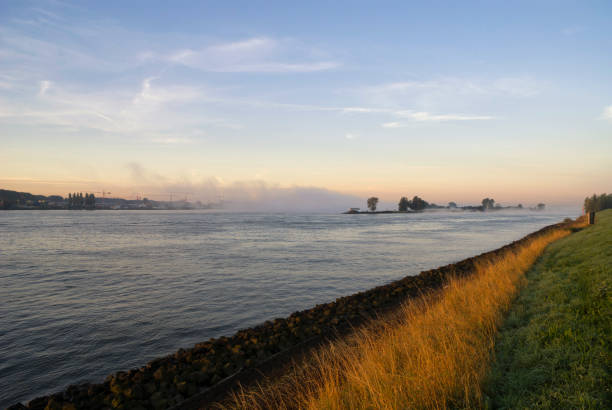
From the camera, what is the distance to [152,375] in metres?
7.36

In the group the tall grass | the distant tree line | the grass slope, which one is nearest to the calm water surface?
the tall grass

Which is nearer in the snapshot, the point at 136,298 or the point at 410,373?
the point at 410,373

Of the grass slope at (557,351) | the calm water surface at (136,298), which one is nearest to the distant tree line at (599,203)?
the calm water surface at (136,298)

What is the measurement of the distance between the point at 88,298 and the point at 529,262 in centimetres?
2277

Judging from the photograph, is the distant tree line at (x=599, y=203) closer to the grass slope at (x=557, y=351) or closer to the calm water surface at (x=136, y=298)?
the calm water surface at (x=136, y=298)

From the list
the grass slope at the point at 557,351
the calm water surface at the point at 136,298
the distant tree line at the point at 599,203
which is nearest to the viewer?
the grass slope at the point at 557,351

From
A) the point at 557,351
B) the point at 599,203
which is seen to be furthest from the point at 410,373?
the point at 599,203

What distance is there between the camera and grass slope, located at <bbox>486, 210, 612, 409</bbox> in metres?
4.49

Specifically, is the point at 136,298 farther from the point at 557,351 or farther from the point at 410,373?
the point at 557,351

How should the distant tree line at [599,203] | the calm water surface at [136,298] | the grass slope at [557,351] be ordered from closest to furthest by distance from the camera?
the grass slope at [557,351] < the calm water surface at [136,298] < the distant tree line at [599,203]

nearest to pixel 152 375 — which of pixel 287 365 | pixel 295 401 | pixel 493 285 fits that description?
pixel 287 365

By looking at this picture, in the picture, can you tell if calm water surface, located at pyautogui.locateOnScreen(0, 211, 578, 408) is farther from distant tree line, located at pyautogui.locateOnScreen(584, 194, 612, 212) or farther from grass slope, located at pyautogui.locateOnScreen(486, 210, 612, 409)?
distant tree line, located at pyautogui.locateOnScreen(584, 194, 612, 212)

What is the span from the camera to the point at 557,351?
19.0ft

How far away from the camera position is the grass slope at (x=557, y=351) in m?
4.49
